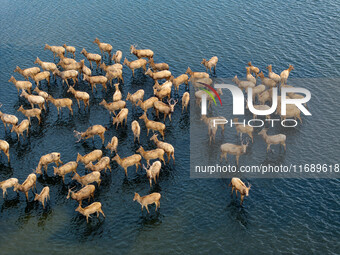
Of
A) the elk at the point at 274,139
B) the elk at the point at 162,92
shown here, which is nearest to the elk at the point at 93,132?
the elk at the point at 162,92

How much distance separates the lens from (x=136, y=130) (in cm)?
5609

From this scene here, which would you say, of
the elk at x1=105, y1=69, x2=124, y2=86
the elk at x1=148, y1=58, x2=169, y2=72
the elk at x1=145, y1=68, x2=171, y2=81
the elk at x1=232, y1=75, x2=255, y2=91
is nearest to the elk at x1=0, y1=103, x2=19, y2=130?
the elk at x1=105, y1=69, x2=124, y2=86

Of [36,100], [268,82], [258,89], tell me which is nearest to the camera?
[36,100]

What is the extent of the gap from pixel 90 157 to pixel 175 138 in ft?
38.2

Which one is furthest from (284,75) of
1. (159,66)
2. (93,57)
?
(93,57)

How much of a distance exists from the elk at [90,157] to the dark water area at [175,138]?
2.34m

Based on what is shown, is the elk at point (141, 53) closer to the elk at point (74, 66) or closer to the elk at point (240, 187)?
the elk at point (74, 66)

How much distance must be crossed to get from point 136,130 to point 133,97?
7.58 meters

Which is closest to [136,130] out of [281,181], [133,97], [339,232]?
[133,97]

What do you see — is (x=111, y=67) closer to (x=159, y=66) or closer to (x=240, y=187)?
(x=159, y=66)

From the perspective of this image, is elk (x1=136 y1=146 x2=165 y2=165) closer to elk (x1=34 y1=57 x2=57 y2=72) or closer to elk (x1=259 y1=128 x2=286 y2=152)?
elk (x1=259 y1=128 x2=286 y2=152)

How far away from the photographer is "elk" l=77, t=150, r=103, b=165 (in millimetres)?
51562

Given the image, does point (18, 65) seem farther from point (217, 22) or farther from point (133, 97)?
point (217, 22)

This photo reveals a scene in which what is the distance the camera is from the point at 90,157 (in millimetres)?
51844
